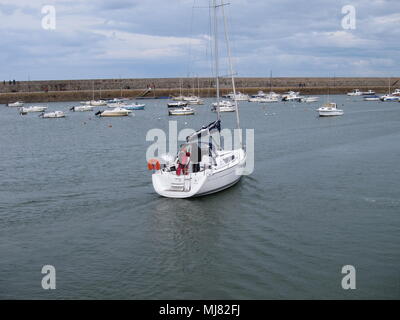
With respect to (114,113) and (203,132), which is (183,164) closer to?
(203,132)

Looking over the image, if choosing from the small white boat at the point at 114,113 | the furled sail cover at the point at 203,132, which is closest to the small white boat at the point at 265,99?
the small white boat at the point at 114,113

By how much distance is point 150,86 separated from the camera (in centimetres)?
15162

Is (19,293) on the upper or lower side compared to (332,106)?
lower

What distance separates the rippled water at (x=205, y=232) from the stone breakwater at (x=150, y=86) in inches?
3952

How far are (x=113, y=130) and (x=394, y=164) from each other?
124 feet

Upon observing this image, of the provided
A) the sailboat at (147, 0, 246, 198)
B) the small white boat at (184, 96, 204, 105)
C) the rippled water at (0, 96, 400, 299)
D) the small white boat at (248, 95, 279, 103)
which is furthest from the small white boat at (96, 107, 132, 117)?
the sailboat at (147, 0, 246, 198)

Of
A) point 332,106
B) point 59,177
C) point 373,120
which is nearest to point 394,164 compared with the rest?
point 59,177

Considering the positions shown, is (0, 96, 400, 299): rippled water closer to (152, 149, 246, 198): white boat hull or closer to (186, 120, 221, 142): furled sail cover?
(152, 149, 246, 198): white boat hull

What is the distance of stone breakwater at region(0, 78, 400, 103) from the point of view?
5394 inches

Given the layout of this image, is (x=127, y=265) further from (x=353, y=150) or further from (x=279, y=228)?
(x=353, y=150)

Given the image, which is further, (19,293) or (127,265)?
(127,265)

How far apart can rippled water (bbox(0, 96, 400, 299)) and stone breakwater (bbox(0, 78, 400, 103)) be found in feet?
329

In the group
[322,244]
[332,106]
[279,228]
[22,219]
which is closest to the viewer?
[322,244]

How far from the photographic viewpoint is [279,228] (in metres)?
18.6
